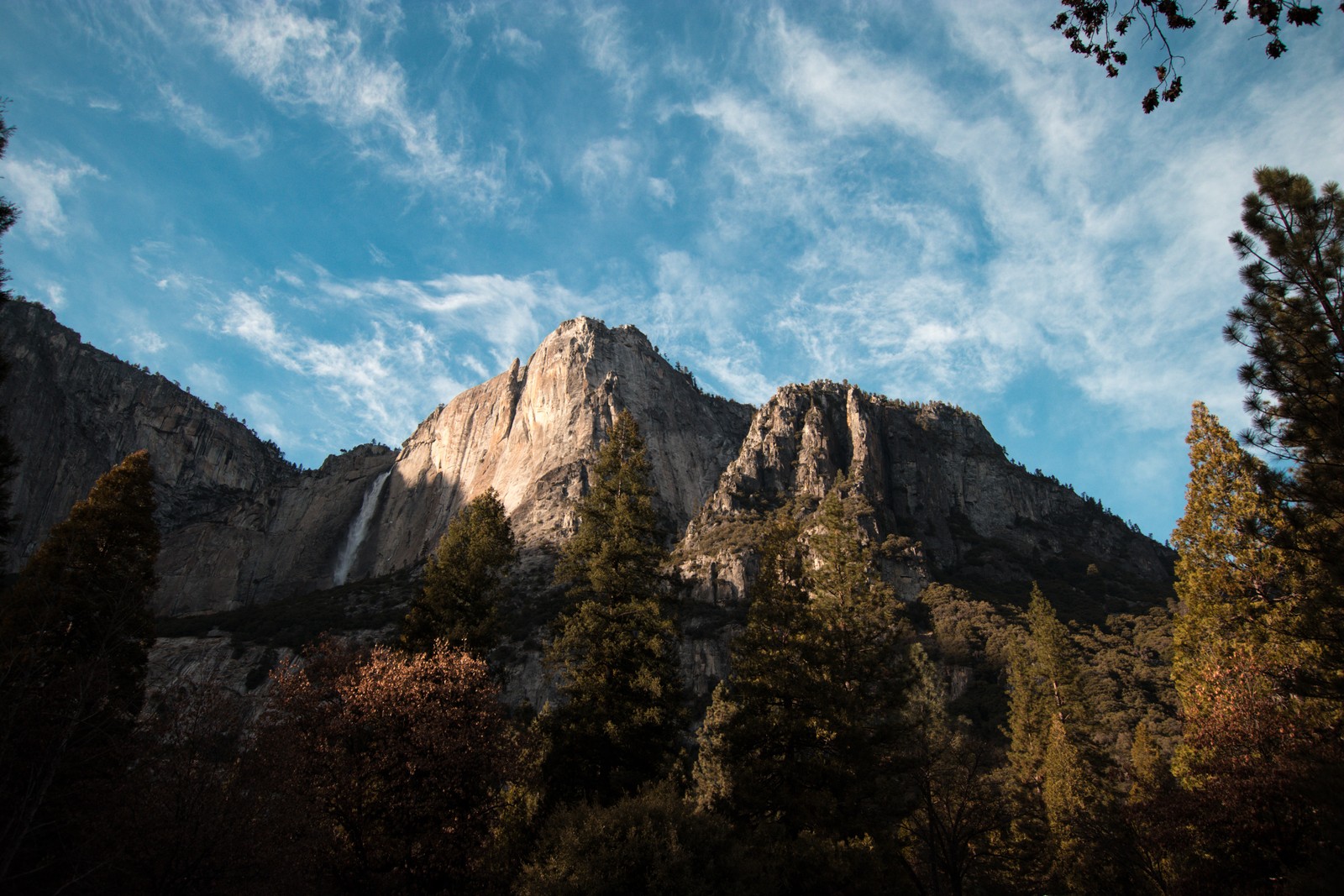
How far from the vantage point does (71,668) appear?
15.2 m

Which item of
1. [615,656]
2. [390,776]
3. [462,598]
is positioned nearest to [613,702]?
[615,656]

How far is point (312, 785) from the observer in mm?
13922

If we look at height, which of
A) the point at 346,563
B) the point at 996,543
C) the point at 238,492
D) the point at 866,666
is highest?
the point at 996,543

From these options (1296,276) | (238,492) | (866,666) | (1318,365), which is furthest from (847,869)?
(238,492)

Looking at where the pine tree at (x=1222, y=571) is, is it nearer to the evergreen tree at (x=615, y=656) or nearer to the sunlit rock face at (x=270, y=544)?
the evergreen tree at (x=615, y=656)

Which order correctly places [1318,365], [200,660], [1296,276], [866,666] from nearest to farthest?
[1318,365]
[1296,276]
[866,666]
[200,660]

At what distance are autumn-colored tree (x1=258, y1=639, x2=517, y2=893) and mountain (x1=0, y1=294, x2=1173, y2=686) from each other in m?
64.7

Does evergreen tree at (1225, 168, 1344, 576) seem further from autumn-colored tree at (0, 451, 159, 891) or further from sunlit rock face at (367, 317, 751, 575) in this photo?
sunlit rock face at (367, 317, 751, 575)

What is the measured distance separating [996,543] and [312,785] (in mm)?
112700

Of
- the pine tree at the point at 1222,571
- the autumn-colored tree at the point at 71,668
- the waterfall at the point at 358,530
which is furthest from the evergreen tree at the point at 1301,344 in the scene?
the waterfall at the point at 358,530

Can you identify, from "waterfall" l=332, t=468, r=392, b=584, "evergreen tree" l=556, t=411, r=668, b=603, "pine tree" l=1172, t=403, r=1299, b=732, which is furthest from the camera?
"waterfall" l=332, t=468, r=392, b=584

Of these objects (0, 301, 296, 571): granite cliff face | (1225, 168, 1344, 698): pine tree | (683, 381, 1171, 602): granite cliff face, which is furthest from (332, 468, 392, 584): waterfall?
(1225, 168, 1344, 698): pine tree

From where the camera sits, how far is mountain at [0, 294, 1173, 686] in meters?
95.2

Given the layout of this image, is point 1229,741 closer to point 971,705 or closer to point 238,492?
point 971,705
